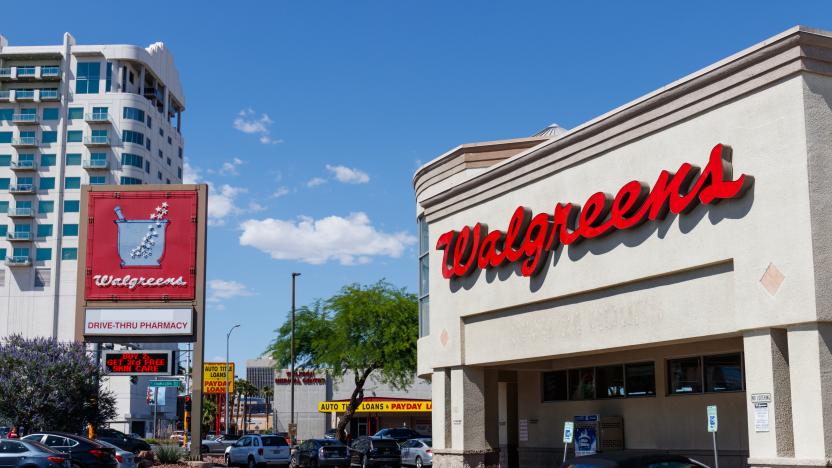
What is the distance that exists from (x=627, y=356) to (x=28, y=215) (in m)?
96.0

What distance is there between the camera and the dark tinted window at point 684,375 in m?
22.2

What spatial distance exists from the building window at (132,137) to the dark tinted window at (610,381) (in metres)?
93.3

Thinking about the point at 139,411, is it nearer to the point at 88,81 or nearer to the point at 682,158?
the point at 88,81

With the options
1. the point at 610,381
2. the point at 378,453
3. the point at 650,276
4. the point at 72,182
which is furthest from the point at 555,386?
the point at 72,182

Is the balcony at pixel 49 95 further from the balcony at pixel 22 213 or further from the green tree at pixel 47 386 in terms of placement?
the green tree at pixel 47 386

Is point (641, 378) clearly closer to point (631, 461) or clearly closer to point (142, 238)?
point (631, 461)

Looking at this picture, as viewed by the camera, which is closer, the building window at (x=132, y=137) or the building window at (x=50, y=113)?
the building window at (x=50, y=113)

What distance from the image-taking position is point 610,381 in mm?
25188

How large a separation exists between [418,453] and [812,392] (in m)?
26.8

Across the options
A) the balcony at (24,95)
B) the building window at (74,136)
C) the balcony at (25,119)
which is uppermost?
the balcony at (24,95)

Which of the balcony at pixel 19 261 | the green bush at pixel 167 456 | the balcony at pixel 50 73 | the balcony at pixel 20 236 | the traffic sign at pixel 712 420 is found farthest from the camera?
the balcony at pixel 50 73

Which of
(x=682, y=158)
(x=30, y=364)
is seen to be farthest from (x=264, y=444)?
(x=682, y=158)

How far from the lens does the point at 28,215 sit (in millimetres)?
106125

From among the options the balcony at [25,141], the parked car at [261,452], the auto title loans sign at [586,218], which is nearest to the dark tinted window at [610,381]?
the auto title loans sign at [586,218]
